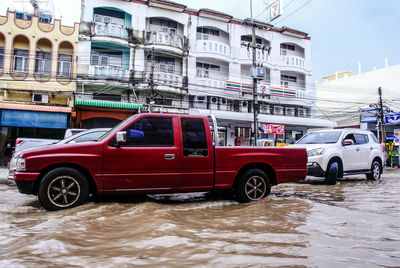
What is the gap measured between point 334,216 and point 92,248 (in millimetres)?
3494

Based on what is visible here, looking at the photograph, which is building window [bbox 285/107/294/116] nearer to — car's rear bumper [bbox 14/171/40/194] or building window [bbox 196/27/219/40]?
building window [bbox 196/27/219/40]

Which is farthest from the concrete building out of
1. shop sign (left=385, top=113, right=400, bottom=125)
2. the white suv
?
the white suv

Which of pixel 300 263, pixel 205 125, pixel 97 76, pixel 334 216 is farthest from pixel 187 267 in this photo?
pixel 97 76

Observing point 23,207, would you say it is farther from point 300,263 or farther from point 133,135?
point 300,263

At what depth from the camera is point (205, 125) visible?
560cm

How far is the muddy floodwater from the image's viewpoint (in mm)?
2531

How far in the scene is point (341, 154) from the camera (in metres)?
8.91

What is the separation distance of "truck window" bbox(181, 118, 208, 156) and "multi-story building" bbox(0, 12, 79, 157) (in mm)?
15949

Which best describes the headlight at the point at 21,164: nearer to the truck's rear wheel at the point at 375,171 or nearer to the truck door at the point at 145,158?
the truck door at the point at 145,158

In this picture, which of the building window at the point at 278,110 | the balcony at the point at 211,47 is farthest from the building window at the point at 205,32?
the building window at the point at 278,110

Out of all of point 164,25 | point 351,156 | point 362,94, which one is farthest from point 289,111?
point 351,156

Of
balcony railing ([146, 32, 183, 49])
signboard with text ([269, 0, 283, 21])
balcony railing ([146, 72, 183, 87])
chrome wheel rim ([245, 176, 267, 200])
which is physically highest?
signboard with text ([269, 0, 283, 21])

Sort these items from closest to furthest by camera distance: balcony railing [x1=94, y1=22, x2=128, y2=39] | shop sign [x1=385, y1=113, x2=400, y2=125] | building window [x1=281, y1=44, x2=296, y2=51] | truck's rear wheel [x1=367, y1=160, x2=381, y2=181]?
1. truck's rear wheel [x1=367, y1=160, x2=381, y2=181]
2. balcony railing [x1=94, y1=22, x2=128, y2=39]
3. shop sign [x1=385, y1=113, x2=400, y2=125]
4. building window [x1=281, y1=44, x2=296, y2=51]

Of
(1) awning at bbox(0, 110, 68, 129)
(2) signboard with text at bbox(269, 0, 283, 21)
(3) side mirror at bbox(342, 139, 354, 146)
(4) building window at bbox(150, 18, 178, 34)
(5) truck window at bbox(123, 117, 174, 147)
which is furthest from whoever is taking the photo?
(2) signboard with text at bbox(269, 0, 283, 21)
